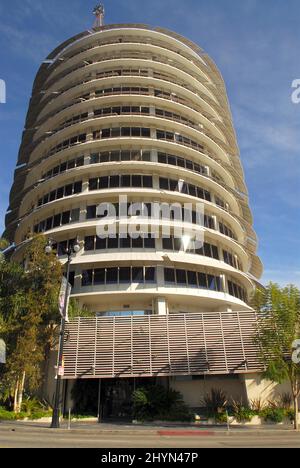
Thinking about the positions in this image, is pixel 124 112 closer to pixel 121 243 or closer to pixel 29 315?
pixel 121 243

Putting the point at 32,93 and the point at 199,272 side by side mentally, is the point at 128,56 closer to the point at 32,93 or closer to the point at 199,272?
the point at 32,93

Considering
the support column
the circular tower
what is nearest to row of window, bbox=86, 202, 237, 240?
the circular tower

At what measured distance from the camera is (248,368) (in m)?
25.3

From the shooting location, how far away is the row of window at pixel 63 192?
36.2 m

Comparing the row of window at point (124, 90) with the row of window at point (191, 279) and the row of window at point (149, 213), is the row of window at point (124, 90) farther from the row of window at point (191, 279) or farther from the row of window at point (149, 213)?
the row of window at point (191, 279)

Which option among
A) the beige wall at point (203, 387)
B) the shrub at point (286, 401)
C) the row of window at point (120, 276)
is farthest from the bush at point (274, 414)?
the row of window at point (120, 276)

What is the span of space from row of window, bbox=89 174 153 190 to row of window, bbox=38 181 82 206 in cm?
156

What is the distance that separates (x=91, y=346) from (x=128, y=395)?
13.7 ft

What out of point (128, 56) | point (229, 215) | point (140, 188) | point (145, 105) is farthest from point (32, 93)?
point (229, 215)

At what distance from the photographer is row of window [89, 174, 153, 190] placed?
35000mm

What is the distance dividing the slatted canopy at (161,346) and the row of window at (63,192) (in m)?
13.4

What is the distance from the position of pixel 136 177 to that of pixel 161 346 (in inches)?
621

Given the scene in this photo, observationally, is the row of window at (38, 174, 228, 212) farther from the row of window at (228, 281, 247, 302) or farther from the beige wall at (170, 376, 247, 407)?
the beige wall at (170, 376, 247, 407)

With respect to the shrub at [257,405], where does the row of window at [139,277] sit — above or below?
above
